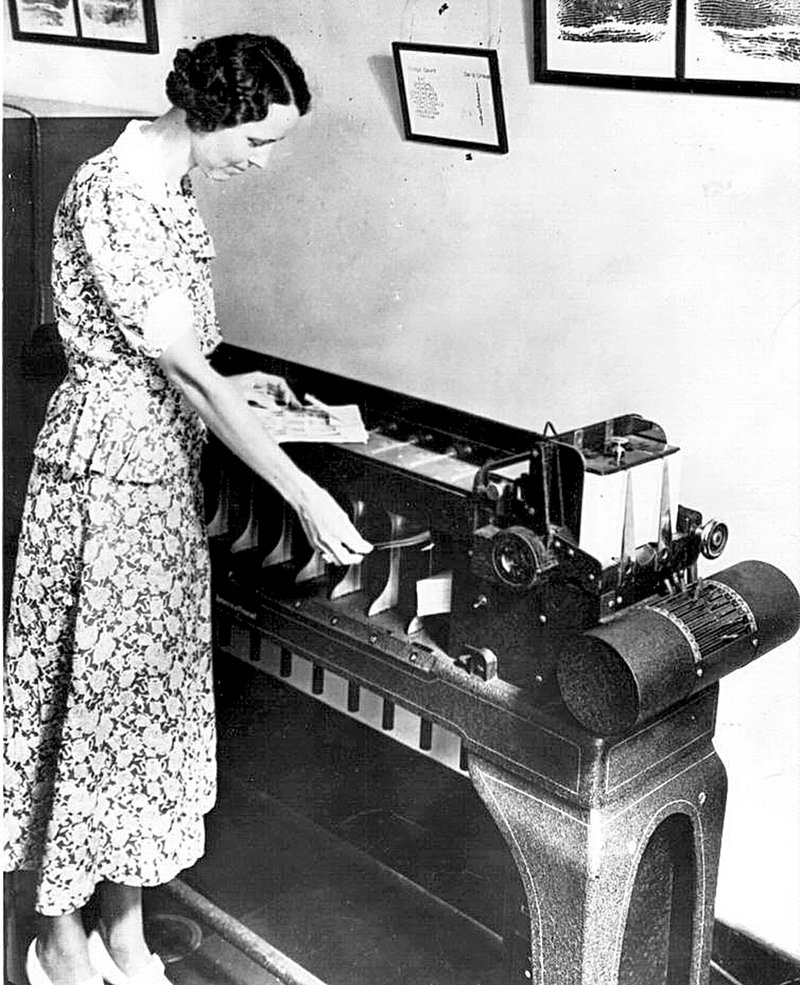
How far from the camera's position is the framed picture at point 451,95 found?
2.51m

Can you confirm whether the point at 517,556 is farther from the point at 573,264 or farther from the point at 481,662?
the point at 573,264

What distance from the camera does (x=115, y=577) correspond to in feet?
7.52

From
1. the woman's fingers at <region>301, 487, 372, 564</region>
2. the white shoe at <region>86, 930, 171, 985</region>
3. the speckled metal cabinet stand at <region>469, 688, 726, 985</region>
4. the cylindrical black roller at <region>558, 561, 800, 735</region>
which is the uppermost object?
the woman's fingers at <region>301, 487, 372, 564</region>

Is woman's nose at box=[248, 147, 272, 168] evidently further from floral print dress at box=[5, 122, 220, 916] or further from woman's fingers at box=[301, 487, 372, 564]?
woman's fingers at box=[301, 487, 372, 564]

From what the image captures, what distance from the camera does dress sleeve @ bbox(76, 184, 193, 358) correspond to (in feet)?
6.75

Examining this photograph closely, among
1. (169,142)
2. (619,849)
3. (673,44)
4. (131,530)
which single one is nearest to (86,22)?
(169,142)

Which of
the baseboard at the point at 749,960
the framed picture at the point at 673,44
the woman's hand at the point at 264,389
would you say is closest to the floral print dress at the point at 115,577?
the woman's hand at the point at 264,389

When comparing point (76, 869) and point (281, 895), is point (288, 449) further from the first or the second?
point (281, 895)

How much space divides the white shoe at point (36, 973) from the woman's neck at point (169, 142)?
158 cm

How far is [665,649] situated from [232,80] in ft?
3.78

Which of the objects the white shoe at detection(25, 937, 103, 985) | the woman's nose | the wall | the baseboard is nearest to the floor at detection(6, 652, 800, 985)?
the baseboard

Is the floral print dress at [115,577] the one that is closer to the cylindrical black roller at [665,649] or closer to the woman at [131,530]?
the woman at [131,530]

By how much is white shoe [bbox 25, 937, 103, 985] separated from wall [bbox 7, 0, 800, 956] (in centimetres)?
130

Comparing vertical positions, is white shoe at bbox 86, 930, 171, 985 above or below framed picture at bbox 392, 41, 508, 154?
below
